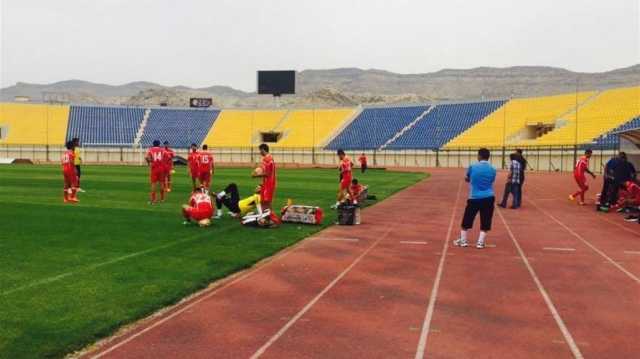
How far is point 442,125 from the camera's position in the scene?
221 ft

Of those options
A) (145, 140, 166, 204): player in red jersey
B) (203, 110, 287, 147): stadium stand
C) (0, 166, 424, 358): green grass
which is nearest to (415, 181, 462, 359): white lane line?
(0, 166, 424, 358): green grass

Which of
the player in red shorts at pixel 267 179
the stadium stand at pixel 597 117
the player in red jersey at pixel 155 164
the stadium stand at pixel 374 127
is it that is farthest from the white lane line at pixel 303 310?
the stadium stand at pixel 374 127

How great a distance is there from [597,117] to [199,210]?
48.8m

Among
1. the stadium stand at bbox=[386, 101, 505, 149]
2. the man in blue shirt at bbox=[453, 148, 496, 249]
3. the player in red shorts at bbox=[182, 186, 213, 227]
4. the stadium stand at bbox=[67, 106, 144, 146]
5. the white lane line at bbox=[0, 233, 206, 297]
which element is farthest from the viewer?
the stadium stand at bbox=[67, 106, 144, 146]

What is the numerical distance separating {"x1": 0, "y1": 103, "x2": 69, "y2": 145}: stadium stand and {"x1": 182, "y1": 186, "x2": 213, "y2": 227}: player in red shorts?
60.1 metres

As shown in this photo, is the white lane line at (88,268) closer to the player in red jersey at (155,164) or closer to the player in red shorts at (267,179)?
the player in red shorts at (267,179)

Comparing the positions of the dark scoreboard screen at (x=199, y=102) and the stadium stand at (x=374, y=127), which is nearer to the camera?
the stadium stand at (x=374, y=127)

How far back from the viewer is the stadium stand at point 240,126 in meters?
73.2

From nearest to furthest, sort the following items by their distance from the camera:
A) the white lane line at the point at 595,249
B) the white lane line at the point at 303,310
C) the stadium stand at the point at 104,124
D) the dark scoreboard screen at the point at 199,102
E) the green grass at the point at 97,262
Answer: the white lane line at the point at 303,310 → the green grass at the point at 97,262 → the white lane line at the point at 595,249 → the stadium stand at the point at 104,124 → the dark scoreboard screen at the point at 199,102

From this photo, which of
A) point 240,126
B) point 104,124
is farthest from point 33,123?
point 240,126

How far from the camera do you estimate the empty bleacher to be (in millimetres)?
59062

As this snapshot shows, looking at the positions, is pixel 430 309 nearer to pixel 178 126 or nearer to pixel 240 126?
pixel 240 126

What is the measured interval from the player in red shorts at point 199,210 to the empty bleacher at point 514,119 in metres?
47.7

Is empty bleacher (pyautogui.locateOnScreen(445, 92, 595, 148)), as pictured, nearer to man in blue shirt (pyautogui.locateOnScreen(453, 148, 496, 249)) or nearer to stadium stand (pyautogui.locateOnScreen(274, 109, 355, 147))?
stadium stand (pyautogui.locateOnScreen(274, 109, 355, 147))
